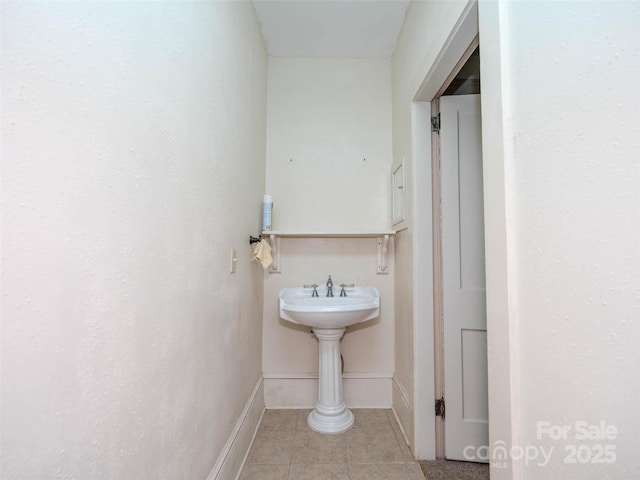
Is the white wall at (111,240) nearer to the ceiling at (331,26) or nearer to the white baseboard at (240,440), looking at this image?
the white baseboard at (240,440)

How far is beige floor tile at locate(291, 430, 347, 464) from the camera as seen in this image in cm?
149

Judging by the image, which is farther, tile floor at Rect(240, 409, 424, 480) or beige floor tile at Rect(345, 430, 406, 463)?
beige floor tile at Rect(345, 430, 406, 463)

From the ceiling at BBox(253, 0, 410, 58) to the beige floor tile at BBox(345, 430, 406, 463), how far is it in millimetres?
2635

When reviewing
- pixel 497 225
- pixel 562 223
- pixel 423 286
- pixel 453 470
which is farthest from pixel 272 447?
pixel 562 223

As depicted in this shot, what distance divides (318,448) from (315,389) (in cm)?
44

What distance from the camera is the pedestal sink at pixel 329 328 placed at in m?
1.61

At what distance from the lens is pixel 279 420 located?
184cm

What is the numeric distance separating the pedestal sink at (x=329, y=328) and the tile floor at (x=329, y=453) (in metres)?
0.08

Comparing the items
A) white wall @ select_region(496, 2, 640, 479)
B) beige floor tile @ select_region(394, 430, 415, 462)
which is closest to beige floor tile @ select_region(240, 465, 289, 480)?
beige floor tile @ select_region(394, 430, 415, 462)

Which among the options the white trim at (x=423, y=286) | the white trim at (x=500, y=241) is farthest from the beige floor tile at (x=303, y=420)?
the white trim at (x=500, y=241)

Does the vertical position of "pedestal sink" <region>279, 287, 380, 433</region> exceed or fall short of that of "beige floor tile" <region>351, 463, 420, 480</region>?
it exceeds it

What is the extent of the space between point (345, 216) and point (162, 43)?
1514 millimetres

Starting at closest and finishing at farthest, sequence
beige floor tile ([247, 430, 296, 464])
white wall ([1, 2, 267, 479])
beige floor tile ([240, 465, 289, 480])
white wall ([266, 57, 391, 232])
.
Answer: white wall ([1, 2, 267, 479])
beige floor tile ([240, 465, 289, 480])
beige floor tile ([247, 430, 296, 464])
white wall ([266, 57, 391, 232])

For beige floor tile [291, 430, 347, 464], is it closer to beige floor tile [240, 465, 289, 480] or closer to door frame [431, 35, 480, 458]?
beige floor tile [240, 465, 289, 480]
